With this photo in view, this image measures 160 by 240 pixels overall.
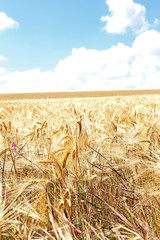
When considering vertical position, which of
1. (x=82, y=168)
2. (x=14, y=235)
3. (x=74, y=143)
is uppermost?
(x=74, y=143)

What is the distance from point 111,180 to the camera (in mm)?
1433

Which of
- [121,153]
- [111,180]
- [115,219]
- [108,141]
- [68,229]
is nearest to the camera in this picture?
[68,229]

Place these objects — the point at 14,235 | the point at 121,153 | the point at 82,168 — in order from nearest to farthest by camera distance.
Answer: the point at 14,235
the point at 82,168
the point at 121,153

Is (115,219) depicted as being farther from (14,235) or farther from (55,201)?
(14,235)

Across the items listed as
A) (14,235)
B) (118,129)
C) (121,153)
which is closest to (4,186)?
(14,235)

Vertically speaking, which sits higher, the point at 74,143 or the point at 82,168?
the point at 74,143

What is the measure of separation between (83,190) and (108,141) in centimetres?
68

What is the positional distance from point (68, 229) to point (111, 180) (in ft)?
1.88

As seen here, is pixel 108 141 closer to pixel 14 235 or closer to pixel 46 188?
pixel 46 188

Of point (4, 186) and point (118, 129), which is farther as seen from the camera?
point (118, 129)

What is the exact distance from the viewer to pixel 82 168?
4.27 feet

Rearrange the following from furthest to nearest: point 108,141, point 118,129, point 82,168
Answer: point 118,129 → point 108,141 → point 82,168

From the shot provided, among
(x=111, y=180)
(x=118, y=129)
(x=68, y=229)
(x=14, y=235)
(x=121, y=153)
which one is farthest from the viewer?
(x=118, y=129)

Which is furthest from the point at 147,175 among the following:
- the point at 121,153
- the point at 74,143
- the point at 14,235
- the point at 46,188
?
the point at 14,235
